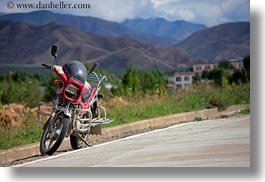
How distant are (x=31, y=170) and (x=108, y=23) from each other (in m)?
2.00

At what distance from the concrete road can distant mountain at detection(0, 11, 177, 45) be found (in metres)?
1.20

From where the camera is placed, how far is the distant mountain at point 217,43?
9.95 metres

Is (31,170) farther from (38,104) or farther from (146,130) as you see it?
(146,130)

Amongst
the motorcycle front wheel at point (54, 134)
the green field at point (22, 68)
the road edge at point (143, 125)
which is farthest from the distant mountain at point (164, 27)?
the motorcycle front wheel at point (54, 134)

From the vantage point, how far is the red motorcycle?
9580 millimetres

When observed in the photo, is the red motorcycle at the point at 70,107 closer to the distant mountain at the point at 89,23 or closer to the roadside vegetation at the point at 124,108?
the roadside vegetation at the point at 124,108

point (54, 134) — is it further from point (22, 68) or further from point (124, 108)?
point (124, 108)

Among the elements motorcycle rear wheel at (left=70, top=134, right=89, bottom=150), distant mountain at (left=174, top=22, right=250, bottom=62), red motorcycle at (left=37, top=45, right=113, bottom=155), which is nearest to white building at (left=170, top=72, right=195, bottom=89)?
distant mountain at (left=174, top=22, right=250, bottom=62)

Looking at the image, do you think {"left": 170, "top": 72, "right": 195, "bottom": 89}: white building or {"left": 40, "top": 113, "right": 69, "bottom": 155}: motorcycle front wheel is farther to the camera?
{"left": 170, "top": 72, "right": 195, "bottom": 89}: white building

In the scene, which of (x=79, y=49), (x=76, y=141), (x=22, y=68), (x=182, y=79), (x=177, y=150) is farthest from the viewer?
(x=182, y=79)

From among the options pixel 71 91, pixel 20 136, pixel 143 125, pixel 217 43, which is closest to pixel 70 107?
pixel 71 91

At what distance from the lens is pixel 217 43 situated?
411 inches

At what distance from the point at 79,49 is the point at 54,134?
4.03 ft

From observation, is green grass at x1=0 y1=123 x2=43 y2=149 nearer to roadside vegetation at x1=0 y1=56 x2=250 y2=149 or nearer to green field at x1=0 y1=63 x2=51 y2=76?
roadside vegetation at x1=0 y1=56 x2=250 y2=149
